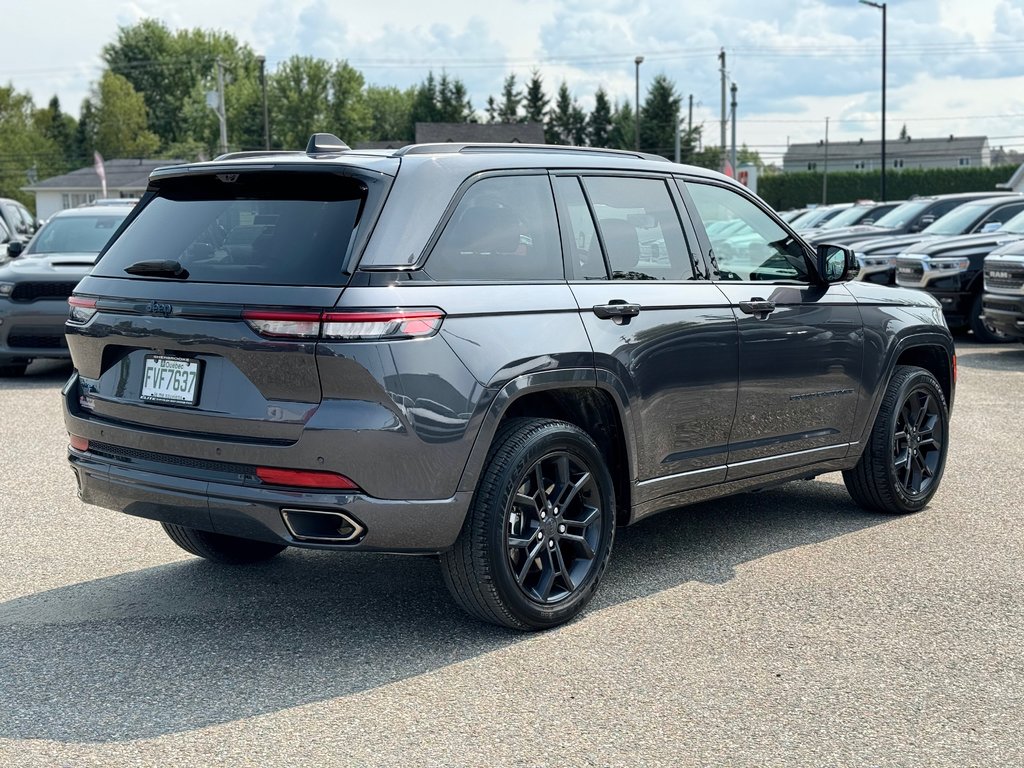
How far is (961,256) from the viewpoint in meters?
16.6

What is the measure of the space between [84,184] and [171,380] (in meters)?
106

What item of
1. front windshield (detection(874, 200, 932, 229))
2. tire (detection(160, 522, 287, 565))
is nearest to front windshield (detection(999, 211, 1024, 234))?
front windshield (detection(874, 200, 932, 229))

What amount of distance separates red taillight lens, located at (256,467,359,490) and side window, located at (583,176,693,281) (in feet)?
5.05

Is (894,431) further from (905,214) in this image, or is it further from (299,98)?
(299,98)

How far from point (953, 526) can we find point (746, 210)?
2.01 meters

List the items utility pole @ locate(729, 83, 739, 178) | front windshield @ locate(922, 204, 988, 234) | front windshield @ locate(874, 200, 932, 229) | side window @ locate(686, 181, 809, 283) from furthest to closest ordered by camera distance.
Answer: utility pole @ locate(729, 83, 739, 178) < front windshield @ locate(874, 200, 932, 229) < front windshield @ locate(922, 204, 988, 234) < side window @ locate(686, 181, 809, 283)

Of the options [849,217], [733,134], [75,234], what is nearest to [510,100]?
[733,134]

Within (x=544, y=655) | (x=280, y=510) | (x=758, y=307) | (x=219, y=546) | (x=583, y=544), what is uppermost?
(x=758, y=307)

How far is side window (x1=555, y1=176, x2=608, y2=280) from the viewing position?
5055 mm

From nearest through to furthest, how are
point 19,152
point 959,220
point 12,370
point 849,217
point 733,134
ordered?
point 12,370 → point 959,220 → point 849,217 → point 733,134 → point 19,152

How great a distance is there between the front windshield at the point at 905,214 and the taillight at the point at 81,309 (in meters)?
19.2

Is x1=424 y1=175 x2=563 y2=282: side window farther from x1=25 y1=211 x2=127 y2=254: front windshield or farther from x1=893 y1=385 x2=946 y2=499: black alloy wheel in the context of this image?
x1=25 y1=211 x2=127 y2=254: front windshield

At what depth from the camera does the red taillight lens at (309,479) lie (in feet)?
14.0

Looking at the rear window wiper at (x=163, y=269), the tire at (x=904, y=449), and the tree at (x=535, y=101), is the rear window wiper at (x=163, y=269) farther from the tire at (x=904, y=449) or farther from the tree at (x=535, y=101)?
the tree at (x=535, y=101)
